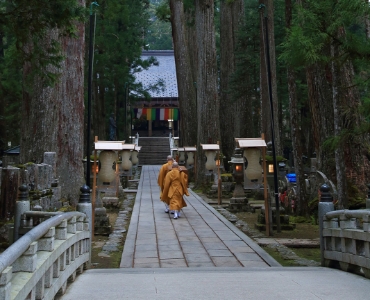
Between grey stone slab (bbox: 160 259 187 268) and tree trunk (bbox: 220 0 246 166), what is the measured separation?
17.0 m

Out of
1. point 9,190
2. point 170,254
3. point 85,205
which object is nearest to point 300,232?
point 170,254

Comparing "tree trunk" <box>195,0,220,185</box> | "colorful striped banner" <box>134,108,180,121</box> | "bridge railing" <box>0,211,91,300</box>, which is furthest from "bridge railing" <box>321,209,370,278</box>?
"colorful striped banner" <box>134,108,180,121</box>

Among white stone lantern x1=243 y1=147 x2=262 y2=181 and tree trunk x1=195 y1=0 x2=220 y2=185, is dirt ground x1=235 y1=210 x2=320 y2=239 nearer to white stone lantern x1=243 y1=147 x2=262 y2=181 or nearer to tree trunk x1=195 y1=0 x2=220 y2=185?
white stone lantern x1=243 y1=147 x2=262 y2=181

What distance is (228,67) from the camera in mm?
27047

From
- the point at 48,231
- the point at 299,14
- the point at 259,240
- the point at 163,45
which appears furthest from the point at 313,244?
the point at 163,45

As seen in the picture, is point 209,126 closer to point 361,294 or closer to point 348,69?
point 348,69

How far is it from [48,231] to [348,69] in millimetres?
7658

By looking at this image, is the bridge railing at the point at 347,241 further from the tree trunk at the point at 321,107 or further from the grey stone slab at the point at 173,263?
Answer: the tree trunk at the point at 321,107

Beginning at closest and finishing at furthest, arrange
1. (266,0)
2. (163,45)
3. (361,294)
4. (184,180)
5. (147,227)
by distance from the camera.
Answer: (361,294)
(147,227)
(184,180)
(266,0)
(163,45)

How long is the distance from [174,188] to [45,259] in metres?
9.44

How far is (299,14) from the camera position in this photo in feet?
26.1

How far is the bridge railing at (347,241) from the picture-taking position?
671 cm

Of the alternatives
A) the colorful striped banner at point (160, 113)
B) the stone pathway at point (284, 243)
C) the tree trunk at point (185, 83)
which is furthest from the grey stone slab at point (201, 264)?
the colorful striped banner at point (160, 113)

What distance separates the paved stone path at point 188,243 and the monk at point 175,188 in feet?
1.24
